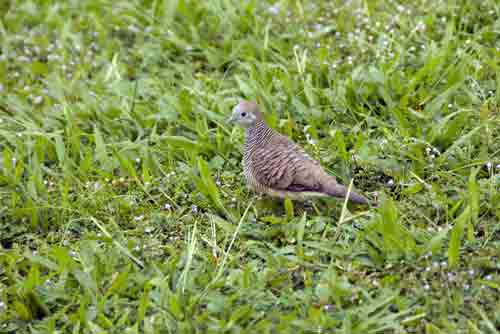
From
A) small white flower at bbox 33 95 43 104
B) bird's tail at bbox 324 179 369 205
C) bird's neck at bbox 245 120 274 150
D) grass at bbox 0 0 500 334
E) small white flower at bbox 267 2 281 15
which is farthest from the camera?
small white flower at bbox 267 2 281 15

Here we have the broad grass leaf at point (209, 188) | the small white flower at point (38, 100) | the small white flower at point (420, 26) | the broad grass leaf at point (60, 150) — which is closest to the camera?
the broad grass leaf at point (209, 188)

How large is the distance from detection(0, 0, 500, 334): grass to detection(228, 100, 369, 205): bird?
14 cm

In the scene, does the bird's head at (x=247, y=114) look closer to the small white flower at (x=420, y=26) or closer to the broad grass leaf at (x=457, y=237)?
the broad grass leaf at (x=457, y=237)

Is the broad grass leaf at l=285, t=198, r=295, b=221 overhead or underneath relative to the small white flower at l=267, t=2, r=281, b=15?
underneath

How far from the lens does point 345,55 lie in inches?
249

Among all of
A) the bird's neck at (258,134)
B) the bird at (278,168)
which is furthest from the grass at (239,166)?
the bird's neck at (258,134)

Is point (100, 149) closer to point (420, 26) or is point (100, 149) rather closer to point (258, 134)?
point (258, 134)

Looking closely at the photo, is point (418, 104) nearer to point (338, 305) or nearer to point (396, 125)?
point (396, 125)

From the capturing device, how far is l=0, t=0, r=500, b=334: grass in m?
3.97

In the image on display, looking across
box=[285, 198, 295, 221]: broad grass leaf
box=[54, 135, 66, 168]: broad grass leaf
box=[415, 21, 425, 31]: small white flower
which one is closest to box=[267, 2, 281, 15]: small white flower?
box=[415, 21, 425, 31]: small white flower

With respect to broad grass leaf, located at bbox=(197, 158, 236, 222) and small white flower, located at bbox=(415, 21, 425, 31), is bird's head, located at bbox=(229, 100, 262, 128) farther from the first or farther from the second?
small white flower, located at bbox=(415, 21, 425, 31)

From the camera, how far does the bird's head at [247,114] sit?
496cm

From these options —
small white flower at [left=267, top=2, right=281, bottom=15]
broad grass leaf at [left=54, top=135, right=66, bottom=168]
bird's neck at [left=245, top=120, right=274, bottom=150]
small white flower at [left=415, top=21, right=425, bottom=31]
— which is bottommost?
broad grass leaf at [left=54, top=135, right=66, bottom=168]

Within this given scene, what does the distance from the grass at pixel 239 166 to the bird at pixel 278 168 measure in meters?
0.14
